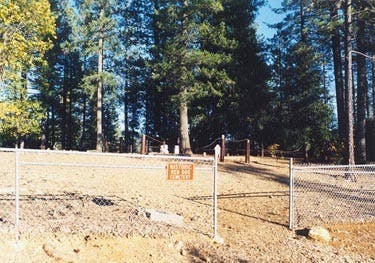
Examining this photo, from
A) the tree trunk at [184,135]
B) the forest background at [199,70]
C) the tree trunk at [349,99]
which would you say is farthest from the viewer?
the tree trunk at [184,135]

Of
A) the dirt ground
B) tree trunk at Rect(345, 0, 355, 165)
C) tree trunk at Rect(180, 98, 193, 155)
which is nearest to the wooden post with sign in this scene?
the dirt ground

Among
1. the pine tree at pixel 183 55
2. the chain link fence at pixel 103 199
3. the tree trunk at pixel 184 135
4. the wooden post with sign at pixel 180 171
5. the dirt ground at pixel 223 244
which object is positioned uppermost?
the pine tree at pixel 183 55

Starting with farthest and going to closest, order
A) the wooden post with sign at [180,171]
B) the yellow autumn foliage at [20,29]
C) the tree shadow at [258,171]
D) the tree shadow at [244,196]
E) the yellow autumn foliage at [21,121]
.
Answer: the yellow autumn foliage at [21,121] → the yellow autumn foliage at [20,29] → the tree shadow at [258,171] → the tree shadow at [244,196] → the wooden post with sign at [180,171]

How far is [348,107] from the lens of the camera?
→ 56.0 feet

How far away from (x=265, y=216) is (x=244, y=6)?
73.0 feet

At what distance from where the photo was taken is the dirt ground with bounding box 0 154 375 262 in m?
6.57

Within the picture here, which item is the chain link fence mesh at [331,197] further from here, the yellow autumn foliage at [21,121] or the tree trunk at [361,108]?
the yellow autumn foliage at [21,121]

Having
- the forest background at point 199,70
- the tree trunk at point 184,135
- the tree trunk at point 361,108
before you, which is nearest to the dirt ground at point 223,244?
the forest background at point 199,70

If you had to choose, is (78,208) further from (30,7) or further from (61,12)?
(61,12)

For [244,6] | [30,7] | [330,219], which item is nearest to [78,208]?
[330,219]

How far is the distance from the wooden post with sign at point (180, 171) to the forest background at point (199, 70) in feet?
36.4

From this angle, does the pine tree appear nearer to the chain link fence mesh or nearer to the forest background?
the forest background

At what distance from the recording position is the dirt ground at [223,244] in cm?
657

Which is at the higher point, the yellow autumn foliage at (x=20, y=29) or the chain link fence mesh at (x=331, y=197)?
the yellow autumn foliage at (x=20, y=29)
